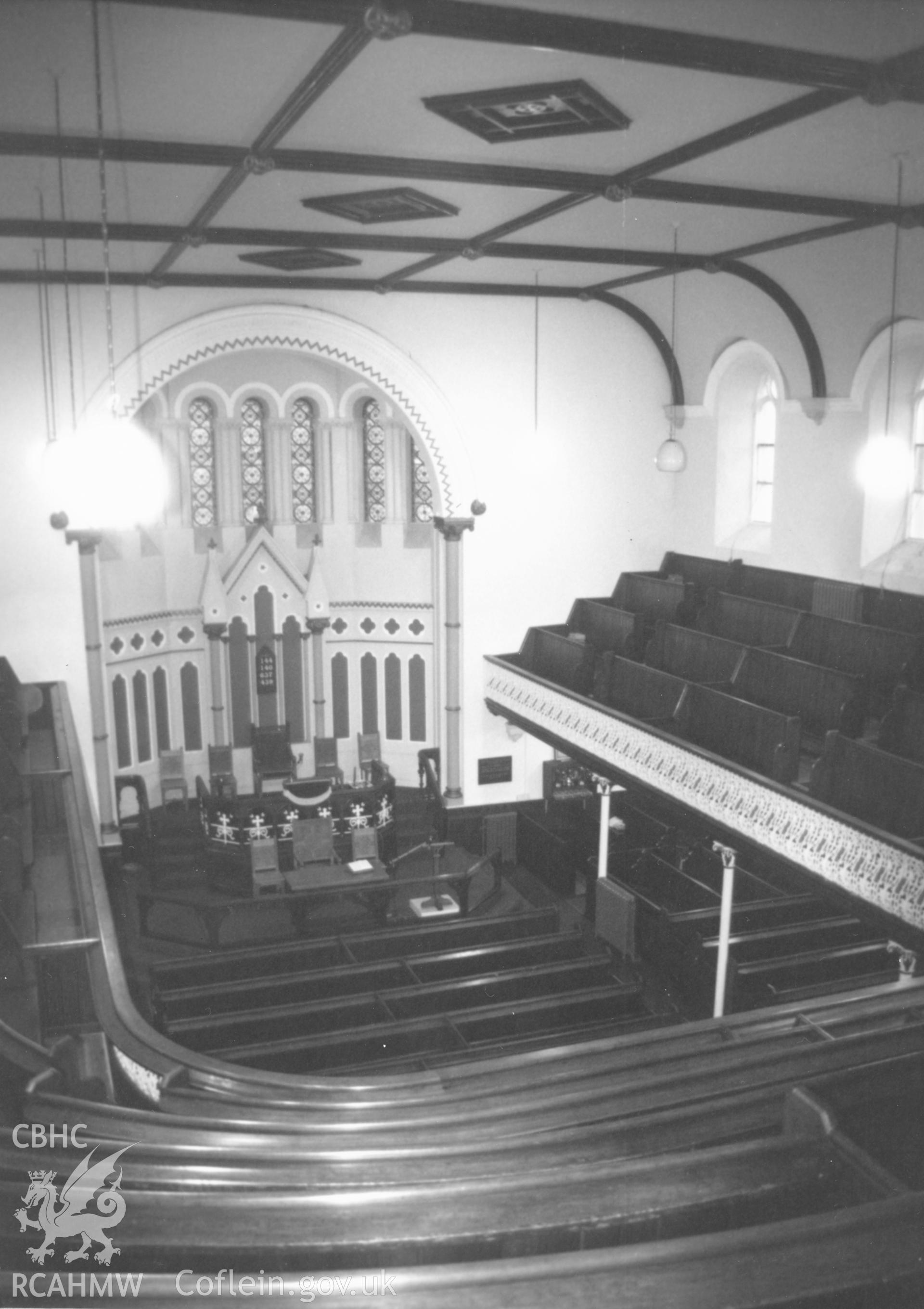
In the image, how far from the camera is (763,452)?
14820 mm

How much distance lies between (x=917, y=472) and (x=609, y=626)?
4129 mm

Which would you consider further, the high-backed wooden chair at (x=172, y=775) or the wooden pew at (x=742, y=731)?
the high-backed wooden chair at (x=172, y=775)

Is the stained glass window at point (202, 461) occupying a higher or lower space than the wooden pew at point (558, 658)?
higher

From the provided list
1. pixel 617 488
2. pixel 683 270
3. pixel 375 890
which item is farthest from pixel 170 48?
pixel 617 488

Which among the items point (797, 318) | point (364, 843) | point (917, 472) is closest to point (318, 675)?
point (364, 843)

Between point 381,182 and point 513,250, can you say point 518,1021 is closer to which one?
point 381,182

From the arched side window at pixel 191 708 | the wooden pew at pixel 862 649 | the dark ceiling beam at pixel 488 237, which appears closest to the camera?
the dark ceiling beam at pixel 488 237

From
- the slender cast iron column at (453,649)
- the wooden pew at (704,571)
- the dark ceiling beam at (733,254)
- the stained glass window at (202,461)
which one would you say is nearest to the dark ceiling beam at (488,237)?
the dark ceiling beam at (733,254)

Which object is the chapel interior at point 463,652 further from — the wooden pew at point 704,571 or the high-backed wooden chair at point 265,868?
the high-backed wooden chair at point 265,868

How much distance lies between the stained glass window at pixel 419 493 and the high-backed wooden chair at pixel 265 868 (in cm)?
550

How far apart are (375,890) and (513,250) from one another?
23.4ft

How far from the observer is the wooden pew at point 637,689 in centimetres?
1109

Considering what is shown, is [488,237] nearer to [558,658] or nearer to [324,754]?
[558,658]

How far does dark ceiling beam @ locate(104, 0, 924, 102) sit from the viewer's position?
4.43 metres
